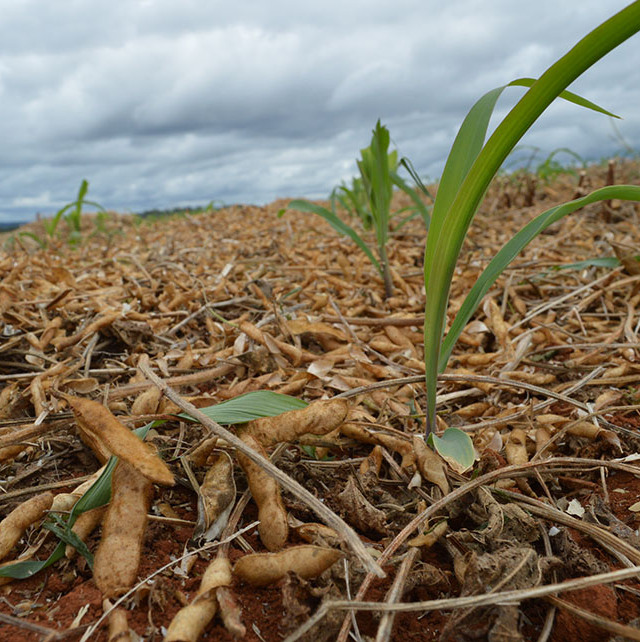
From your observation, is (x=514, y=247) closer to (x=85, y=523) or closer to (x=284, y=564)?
(x=284, y=564)

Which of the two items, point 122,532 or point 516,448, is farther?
point 516,448

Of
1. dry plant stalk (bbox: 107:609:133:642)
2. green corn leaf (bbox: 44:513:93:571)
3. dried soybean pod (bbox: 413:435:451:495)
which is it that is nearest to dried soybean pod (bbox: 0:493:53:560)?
green corn leaf (bbox: 44:513:93:571)

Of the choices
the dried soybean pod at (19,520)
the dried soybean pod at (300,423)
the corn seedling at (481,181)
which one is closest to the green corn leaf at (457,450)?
the corn seedling at (481,181)

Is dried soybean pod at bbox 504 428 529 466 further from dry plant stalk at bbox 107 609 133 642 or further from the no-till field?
dry plant stalk at bbox 107 609 133 642

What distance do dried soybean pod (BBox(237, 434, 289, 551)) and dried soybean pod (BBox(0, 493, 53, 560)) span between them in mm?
272

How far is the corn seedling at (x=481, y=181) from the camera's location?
59cm

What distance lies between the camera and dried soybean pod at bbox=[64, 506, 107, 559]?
0.73 metres

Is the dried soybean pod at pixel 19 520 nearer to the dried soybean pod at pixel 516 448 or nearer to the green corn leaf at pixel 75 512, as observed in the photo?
the green corn leaf at pixel 75 512

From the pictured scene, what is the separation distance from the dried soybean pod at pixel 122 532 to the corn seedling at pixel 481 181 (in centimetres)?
42

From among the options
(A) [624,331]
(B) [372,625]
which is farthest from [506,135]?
(A) [624,331]

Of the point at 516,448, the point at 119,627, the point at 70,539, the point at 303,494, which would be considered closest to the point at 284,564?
the point at 303,494

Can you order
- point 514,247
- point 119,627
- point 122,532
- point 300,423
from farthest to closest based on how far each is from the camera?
1. point 514,247
2. point 300,423
3. point 122,532
4. point 119,627

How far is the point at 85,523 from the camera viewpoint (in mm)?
746

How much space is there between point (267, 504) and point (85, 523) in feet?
0.80
